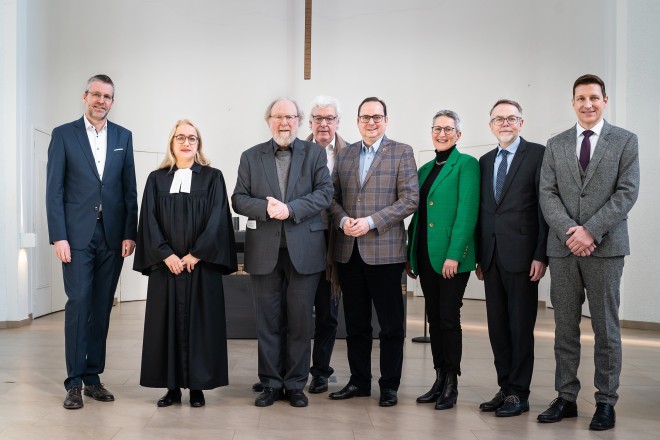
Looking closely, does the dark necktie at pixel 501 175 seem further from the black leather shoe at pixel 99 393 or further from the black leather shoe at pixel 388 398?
the black leather shoe at pixel 99 393

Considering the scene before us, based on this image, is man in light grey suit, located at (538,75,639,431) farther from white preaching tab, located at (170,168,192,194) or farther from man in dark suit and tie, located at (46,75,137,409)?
man in dark suit and tie, located at (46,75,137,409)

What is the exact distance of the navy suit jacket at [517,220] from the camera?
12.6 ft

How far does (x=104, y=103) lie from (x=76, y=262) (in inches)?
36.3

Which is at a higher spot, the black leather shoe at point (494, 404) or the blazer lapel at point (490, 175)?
the blazer lapel at point (490, 175)

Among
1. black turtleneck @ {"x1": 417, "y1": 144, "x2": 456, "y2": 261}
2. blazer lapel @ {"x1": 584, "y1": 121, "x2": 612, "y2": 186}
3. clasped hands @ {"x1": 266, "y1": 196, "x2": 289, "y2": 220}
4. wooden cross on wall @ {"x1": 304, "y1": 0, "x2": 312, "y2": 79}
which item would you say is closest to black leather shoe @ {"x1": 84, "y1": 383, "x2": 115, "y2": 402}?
clasped hands @ {"x1": 266, "y1": 196, "x2": 289, "y2": 220}

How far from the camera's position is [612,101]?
754cm

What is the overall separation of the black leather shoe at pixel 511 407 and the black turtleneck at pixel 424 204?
0.89 meters

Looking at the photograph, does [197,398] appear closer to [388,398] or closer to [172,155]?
[388,398]

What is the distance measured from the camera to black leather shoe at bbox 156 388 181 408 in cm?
399

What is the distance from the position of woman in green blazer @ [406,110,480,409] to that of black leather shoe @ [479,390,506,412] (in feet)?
0.57

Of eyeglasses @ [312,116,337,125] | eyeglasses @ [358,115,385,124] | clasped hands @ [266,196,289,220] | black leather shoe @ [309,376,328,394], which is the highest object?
eyeglasses @ [312,116,337,125]

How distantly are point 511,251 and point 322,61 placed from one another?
718 cm

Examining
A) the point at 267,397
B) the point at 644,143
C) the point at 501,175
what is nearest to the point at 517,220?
the point at 501,175

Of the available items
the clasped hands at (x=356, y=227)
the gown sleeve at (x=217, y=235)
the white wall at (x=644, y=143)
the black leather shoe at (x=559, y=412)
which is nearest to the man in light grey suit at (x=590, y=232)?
the black leather shoe at (x=559, y=412)
